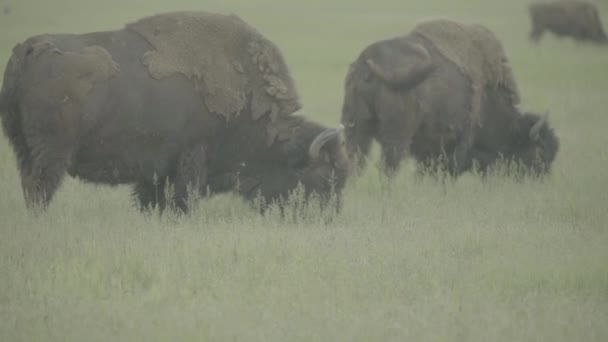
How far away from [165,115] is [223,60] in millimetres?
828

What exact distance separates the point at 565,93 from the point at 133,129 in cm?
1511

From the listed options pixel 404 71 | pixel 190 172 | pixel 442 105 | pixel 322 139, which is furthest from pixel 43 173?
pixel 442 105

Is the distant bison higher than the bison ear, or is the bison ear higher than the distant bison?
the bison ear

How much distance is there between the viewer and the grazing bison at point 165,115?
24.0 feet

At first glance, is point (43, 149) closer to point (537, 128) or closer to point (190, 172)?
point (190, 172)

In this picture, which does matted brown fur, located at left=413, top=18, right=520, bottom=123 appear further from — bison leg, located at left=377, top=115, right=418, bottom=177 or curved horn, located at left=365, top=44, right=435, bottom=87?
bison leg, located at left=377, top=115, right=418, bottom=177

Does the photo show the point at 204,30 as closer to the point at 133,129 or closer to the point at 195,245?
the point at 133,129

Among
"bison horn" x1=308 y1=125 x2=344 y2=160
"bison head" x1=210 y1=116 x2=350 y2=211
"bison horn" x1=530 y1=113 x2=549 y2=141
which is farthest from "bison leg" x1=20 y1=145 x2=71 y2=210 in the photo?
"bison horn" x1=530 y1=113 x2=549 y2=141

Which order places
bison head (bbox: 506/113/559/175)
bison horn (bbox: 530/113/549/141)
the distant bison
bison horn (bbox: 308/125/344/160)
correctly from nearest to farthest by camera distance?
bison horn (bbox: 308/125/344/160), bison head (bbox: 506/113/559/175), bison horn (bbox: 530/113/549/141), the distant bison

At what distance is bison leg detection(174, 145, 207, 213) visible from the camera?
812 cm

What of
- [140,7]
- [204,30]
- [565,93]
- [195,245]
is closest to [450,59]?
[204,30]

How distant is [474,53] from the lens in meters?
11.2

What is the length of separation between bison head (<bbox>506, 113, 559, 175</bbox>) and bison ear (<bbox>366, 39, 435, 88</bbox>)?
5.80ft

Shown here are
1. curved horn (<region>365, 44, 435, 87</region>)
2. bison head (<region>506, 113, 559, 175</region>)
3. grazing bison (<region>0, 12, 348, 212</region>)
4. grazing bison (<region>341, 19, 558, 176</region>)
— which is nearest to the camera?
grazing bison (<region>0, 12, 348, 212</region>)
